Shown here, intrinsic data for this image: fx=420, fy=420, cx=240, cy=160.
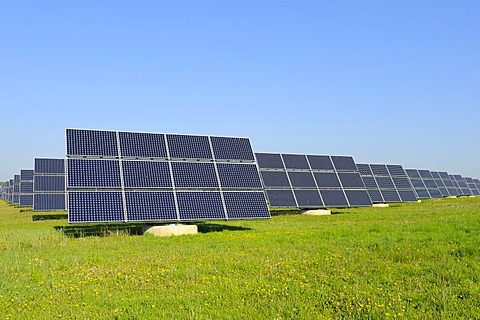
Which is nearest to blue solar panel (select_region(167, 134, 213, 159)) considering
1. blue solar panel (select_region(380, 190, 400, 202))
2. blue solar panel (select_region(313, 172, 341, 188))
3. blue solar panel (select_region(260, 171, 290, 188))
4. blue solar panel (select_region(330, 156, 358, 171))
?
blue solar panel (select_region(260, 171, 290, 188))

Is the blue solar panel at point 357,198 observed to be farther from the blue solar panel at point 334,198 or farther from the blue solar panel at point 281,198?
the blue solar panel at point 281,198

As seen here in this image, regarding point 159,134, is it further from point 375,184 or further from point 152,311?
point 375,184

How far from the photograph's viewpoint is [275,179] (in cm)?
3359

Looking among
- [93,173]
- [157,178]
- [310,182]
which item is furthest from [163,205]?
[310,182]

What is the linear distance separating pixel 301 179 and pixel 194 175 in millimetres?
14361

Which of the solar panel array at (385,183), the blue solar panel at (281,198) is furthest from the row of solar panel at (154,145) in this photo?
the solar panel array at (385,183)

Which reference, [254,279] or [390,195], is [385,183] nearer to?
[390,195]

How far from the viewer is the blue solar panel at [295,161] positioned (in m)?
35.9

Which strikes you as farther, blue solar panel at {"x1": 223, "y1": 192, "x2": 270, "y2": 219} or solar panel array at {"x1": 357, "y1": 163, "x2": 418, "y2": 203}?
solar panel array at {"x1": 357, "y1": 163, "x2": 418, "y2": 203}

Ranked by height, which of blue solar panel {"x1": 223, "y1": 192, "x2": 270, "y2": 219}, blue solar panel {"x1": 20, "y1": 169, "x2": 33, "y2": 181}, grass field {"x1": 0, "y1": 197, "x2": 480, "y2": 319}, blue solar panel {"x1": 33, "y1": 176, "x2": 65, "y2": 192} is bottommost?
grass field {"x1": 0, "y1": 197, "x2": 480, "y2": 319}

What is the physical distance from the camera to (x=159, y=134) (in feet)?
76.1

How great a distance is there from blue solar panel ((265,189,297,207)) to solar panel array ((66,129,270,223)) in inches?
320

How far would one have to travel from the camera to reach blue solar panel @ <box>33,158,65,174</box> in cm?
4359

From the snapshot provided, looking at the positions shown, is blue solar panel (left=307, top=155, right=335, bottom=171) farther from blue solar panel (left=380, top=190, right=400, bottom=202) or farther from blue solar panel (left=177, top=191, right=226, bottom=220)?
blue solar panel (left=177, top=191, right=226, bottom=220)
